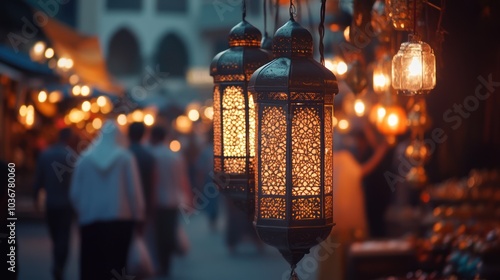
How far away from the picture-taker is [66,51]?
15805 millimetres

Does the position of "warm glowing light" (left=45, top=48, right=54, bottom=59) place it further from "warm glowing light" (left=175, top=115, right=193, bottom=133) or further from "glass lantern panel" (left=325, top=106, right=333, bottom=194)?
"warm glowing light" (left=175, top=115, right=193, bottom=133)

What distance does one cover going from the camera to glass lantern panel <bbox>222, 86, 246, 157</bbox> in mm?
4996

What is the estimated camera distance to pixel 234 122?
4996 millimetres

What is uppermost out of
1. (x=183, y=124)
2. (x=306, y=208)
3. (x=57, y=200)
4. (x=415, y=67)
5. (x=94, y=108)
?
(x=183, y=124)

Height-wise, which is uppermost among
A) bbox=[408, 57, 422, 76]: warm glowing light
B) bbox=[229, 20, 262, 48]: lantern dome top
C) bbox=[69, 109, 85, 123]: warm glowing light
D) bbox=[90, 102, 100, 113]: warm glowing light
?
bbox=[90, 102, 100, 113]: warm glowing light

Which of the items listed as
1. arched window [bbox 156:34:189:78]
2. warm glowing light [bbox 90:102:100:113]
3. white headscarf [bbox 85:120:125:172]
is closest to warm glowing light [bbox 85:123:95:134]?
warm glowing light [bbox 90:102:100:113]

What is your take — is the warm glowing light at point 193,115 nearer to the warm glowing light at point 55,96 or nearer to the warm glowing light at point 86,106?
the warm glowing light at point 86,106

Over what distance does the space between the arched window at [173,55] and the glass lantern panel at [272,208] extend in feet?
155

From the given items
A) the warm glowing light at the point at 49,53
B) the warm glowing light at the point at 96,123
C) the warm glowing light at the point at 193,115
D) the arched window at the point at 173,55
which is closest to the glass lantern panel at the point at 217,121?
the warm glowing light at the point at 49,53

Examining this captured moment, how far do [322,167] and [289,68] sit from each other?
429 mm

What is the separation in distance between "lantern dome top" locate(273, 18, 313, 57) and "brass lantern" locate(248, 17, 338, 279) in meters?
0.04

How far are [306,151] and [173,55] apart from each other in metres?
48.4

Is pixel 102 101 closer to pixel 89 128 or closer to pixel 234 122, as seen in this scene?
pixel 89 128

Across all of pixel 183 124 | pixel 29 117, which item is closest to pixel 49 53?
pixel 29 117
